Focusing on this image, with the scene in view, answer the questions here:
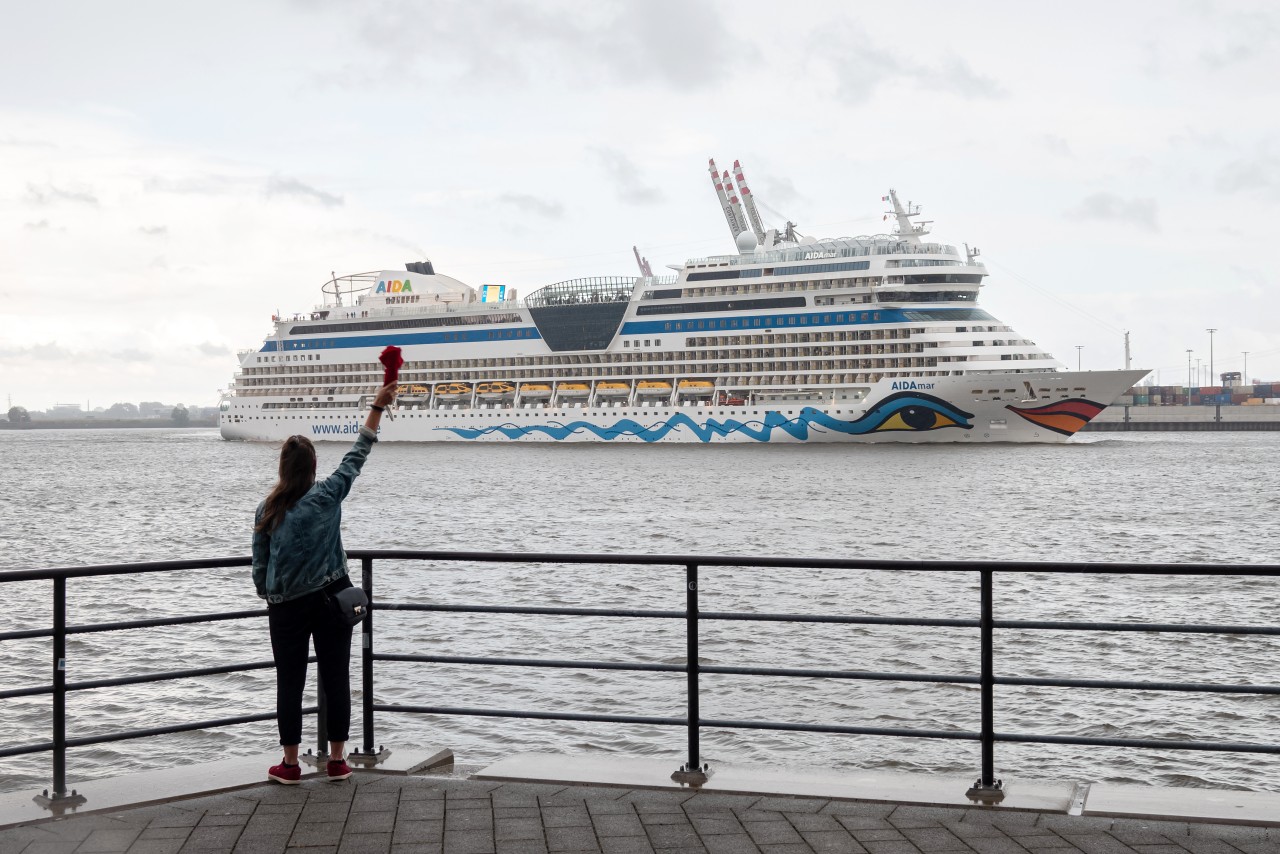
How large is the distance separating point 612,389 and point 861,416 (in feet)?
62.8

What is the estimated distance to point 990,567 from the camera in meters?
5.82

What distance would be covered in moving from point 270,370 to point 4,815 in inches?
4073

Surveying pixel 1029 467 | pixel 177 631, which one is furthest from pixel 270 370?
pixel 177 631

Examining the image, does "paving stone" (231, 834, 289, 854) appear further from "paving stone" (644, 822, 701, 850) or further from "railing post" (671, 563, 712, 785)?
"railing post" (671, 563, 712, 785)

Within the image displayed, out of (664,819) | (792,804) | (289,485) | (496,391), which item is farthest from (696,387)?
(664,819)

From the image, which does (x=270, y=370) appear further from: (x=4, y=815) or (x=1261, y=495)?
(x=4, y=815)

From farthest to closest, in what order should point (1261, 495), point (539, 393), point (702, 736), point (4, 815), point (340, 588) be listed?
point (539, 393) < point (1261, 495) < point (702, 736) < point (340, 588) < point (4, 815)

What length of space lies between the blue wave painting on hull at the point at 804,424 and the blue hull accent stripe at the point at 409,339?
7.47 metres

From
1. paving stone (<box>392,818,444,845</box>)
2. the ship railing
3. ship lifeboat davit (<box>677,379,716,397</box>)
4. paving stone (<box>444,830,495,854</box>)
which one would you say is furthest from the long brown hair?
ship lifeboat davit (<box>677,379,716,397</box>)

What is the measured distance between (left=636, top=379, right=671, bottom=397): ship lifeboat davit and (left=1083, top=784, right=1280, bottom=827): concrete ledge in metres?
83.2

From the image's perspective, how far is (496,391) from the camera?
311ft

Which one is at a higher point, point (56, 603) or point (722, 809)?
point (56, 603)

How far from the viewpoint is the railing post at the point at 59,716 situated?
573cm

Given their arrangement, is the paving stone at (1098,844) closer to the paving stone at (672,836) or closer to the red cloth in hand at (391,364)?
the paving stone at (672,836)
